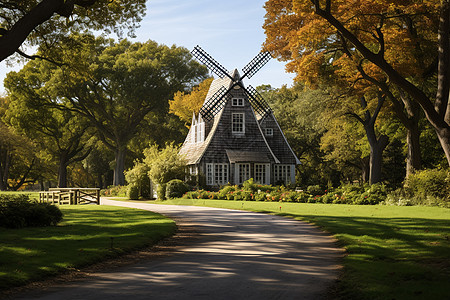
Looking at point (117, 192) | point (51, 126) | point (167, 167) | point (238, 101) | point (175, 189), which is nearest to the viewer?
point (175, 189)

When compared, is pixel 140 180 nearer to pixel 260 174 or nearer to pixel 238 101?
pixel 260 174

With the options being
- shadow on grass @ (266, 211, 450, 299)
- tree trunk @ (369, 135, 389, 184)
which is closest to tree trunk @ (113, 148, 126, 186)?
tree trunk @ (369, 135, 389, 184)

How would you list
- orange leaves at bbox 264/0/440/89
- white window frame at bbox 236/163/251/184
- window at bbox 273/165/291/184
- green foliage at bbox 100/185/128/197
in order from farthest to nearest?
green foliage at bbox 100/185/128/197 < window at bbox 273/165/291/184 < white window frame at bbox 236/163/251/184 < orange leaves at bbox 264/0/440/89

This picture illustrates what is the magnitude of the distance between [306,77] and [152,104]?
3555 cm

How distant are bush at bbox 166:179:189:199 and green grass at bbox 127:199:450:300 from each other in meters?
17.7

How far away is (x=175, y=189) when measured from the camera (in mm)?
36375

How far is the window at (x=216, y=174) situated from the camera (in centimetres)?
4319

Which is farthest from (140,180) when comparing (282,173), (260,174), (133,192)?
(282,173)

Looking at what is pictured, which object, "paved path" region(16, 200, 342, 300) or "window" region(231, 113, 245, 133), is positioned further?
"window" region(231, 113, 245, 133)

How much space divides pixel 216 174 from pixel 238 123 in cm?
530

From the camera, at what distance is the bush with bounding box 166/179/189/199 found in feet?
119

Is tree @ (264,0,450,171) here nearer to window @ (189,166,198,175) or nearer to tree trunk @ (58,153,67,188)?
window @ (189,166,198,175)

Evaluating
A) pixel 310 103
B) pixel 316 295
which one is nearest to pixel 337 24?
pixel 316 295

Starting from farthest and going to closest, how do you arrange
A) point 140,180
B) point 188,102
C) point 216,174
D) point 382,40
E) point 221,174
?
point 188,102 → point 221,174 → point 216,174 → point 140,180 → point 382,40
